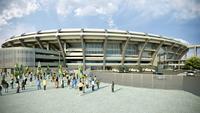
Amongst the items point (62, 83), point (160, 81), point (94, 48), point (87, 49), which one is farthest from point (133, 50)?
point (62, 83)

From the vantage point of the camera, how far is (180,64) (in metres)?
73.5

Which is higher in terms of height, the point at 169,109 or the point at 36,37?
the point at 36,37

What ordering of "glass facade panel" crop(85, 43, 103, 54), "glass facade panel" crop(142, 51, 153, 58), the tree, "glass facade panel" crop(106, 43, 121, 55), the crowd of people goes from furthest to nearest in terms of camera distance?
"glass facade panel" crop(142, 51, 153, 58) < "glass facade panel" crop(106, 43, 121, 55) < "glass facade panel" crop(85, 43, 103, 54) < the tree < the crowd of people

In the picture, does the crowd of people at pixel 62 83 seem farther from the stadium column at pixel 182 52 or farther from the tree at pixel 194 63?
the stadium column at pixel 182 52

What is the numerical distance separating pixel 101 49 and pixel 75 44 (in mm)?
9985

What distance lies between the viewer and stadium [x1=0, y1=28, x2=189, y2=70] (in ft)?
184

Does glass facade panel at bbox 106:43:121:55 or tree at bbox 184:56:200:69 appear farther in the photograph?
glass facade panel at bbox 106:43:121:55

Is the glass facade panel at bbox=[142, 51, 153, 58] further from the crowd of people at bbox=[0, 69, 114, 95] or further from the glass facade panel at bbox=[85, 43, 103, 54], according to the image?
the crowd of people at bbox=[0, 69, 114, 95]

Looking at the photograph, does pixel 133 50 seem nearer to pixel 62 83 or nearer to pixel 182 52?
pixel 182 52

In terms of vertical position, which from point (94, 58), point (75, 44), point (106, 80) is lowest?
point (106, 80)

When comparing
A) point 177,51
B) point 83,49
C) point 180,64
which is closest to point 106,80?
point 83,49

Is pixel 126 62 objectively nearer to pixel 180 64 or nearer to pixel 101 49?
pixel 101 49

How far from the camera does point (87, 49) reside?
66.3m

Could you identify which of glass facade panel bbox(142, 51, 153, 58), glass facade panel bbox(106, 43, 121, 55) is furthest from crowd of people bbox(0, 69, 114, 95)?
glass facade panel bbox(142, 51, 153, 58)
